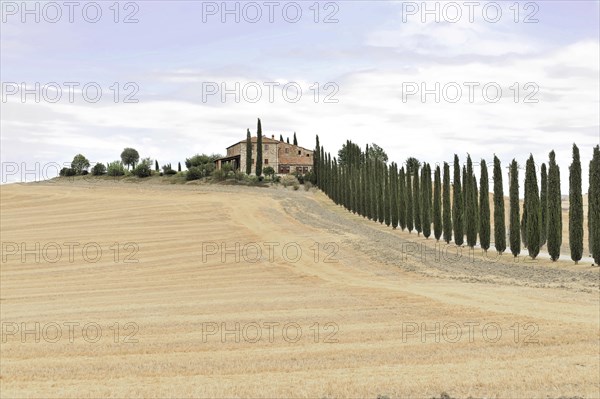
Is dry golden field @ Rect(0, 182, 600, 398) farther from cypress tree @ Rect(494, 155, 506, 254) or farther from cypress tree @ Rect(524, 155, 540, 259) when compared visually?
cypress tree @ Rect(494, 155, 506, 254)

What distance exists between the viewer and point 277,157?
112 meters

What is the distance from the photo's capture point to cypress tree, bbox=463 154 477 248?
44.0m

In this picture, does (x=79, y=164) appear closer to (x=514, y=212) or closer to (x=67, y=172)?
(x=67, y=172)

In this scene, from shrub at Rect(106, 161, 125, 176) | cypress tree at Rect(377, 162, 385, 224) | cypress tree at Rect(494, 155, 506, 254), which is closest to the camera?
cypress tree at Rect(494, 155, 506, 254)

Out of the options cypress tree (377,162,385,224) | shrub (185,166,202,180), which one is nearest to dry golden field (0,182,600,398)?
cypress tree (377,162,385,224)

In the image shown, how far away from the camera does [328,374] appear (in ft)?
44.3

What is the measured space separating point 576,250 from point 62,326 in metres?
26.7

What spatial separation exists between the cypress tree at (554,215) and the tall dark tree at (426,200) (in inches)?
535

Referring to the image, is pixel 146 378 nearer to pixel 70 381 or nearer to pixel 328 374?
pixel 70 381

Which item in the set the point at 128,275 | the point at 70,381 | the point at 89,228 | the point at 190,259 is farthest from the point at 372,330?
the point at 89,228

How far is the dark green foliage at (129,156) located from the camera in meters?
136

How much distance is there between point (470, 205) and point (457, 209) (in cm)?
140
